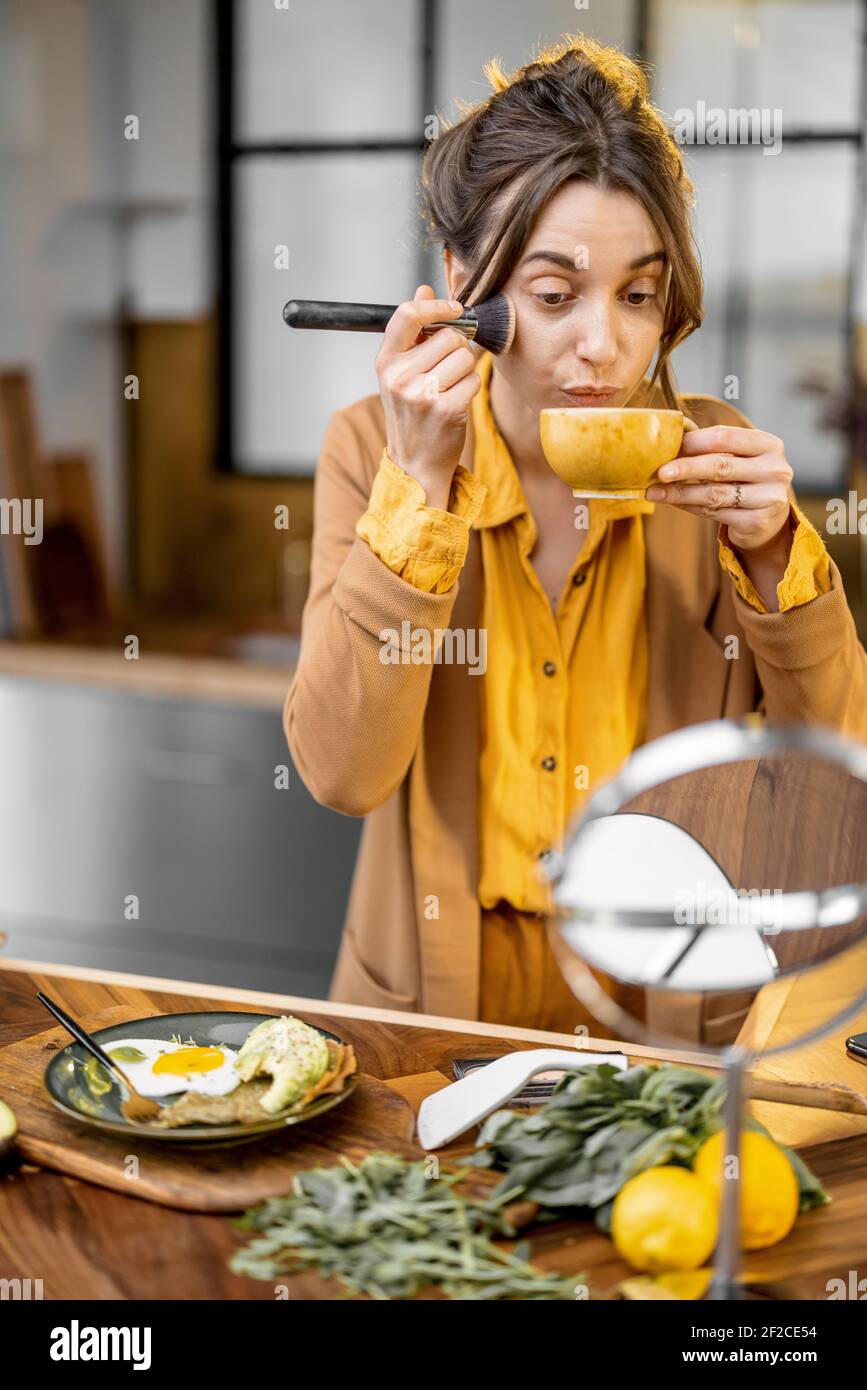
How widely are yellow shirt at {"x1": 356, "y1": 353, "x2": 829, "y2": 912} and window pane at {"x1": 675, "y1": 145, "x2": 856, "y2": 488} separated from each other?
2.01 meters

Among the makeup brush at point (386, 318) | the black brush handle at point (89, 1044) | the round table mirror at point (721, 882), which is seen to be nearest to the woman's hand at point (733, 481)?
the makeup brush at point (386, 318)

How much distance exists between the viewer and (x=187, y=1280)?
95 centimetres

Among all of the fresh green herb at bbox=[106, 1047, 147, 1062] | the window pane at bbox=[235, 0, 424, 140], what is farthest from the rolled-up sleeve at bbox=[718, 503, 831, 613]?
the window pane at bbox=[235, 0, 424, 140]

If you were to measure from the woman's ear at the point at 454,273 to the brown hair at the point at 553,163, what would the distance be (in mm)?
14

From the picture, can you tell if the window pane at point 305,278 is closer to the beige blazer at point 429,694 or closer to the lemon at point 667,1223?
the beige blazer at point 429,694

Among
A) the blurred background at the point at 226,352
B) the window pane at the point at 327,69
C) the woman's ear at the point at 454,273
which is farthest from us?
the window pane at the point at 327,69

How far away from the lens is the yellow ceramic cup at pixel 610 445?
1280 millimetres

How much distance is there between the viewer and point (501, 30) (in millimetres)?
3549

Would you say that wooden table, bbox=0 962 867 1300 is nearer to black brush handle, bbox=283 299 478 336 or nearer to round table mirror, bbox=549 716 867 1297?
round table mirror, bbox=549 716 867 1297

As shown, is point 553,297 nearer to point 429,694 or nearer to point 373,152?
point 429,694

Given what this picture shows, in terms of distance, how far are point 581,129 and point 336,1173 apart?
1.03 metres

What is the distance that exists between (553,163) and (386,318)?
25 cm

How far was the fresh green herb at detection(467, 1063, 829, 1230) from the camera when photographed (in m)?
1.01

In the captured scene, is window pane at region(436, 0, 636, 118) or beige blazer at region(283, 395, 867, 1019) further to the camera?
window pane at region(436, 0, 636, 118)
